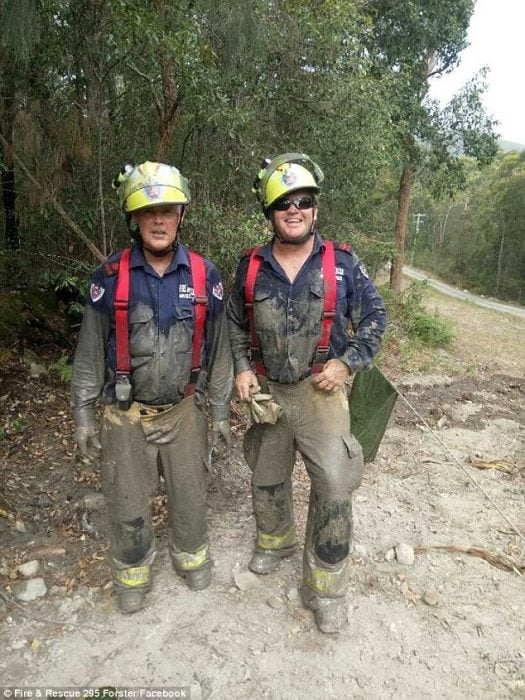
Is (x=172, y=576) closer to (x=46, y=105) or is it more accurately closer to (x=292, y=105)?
(x=46, y=105)

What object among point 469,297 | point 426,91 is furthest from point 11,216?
point 469,297

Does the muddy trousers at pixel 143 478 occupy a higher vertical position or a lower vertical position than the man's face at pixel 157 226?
lower

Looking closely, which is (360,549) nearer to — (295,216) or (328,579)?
(328,579)

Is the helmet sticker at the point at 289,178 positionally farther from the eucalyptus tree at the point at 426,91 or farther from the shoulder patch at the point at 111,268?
the eucalyptus tree at the point at 426,91

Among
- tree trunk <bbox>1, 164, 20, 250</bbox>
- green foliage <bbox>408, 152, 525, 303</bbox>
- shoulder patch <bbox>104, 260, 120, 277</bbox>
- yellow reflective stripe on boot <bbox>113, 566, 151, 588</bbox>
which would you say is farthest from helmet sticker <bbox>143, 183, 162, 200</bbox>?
green foliage <bbox>408, 152, 525, 303</bbox>

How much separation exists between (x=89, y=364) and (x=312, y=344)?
1.14 m

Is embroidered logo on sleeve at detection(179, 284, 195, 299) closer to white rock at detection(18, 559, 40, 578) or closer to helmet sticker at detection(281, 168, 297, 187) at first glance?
helmet sticker at detection(281, 168, 297, 187)

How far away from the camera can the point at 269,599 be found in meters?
3.00

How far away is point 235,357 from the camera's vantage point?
9.75ft

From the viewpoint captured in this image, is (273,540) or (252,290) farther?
(273,540)

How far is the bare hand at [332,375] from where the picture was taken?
270 cm

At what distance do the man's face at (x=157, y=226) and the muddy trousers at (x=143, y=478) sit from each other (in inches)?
32.4

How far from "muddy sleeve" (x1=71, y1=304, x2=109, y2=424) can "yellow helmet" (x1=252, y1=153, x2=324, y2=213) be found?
103cm

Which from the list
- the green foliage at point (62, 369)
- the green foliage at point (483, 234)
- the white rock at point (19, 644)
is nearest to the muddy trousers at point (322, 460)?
the white rock at point (19, 644)
